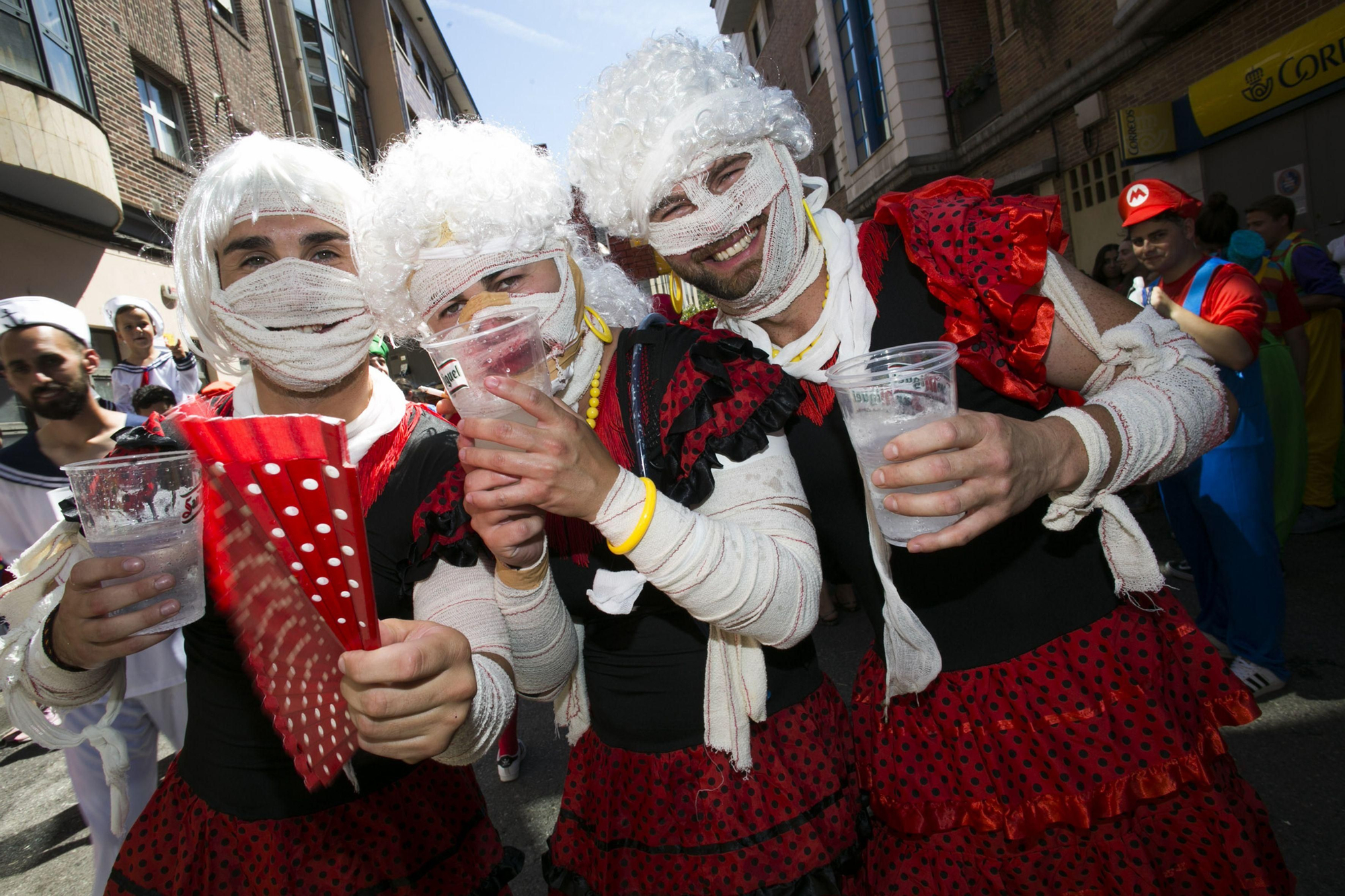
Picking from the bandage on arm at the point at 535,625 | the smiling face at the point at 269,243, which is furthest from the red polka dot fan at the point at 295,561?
the smiling face at the point at 269,243

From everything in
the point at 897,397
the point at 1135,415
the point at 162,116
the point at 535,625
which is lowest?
the point at 535,625

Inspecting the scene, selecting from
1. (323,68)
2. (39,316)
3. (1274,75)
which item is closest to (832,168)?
(323,68)

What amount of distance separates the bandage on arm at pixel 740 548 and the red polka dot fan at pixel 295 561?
367 mm

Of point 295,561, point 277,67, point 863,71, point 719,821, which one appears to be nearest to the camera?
point 295,561

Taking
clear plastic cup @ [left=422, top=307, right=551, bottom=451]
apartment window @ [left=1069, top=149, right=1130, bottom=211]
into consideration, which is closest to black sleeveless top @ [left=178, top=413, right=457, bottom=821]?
clear plastic cup @ [left=422, top=307, right=551, bottom=451]

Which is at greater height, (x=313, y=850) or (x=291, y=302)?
(x=291, y=302)

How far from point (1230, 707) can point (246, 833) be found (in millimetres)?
2030

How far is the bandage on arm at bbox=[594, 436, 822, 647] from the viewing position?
3.67 feet

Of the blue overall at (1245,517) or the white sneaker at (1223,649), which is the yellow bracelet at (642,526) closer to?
the blue overall at (1245,517)

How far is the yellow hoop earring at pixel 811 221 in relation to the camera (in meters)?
1.87

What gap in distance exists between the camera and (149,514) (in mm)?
1241

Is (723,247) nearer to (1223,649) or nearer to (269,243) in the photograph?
(269,243)

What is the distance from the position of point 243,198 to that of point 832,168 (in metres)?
23.3

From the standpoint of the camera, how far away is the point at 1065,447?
1164mm
